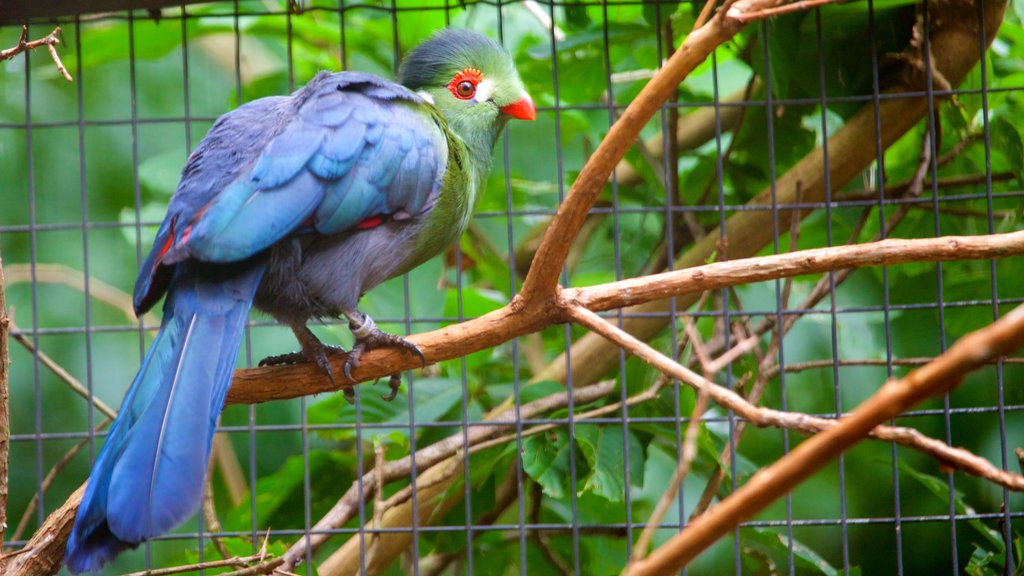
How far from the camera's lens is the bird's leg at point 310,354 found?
196 centimetres

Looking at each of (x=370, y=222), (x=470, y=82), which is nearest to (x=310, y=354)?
(x=370, y=222)

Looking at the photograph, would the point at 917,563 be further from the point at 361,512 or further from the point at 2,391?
the point at 2,391

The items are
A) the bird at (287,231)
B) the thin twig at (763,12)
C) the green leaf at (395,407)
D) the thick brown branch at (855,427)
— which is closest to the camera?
the thick brown branch at (855,427)

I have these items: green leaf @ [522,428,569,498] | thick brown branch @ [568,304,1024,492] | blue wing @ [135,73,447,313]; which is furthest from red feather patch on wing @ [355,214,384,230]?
green leaf @ [522,428,569,498]

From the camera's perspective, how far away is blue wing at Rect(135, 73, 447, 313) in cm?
176

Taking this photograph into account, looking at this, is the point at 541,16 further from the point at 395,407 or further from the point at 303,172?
the point at 303,172

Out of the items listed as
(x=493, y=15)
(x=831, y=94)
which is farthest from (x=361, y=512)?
(x=493, y=15)

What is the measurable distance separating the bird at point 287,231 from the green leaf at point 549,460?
0.66 meters

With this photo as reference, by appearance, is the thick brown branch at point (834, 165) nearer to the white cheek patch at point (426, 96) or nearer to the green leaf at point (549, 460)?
the green leaf at point (549, 460)

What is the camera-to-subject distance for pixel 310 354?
201 centimetres

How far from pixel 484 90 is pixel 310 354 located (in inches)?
28.0

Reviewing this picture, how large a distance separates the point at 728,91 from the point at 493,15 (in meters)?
1.07

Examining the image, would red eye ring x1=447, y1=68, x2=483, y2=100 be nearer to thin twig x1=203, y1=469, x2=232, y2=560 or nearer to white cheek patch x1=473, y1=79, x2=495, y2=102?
white cheek patch x1=473, y1=79, x2=495, y2=102

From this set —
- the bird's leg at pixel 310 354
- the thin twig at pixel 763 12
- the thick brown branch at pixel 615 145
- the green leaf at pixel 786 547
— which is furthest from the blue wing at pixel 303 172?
the green leaf at pixel 786 547
